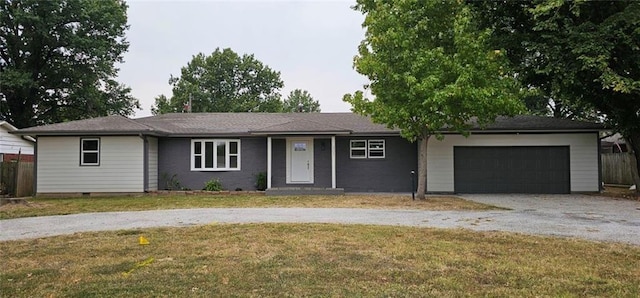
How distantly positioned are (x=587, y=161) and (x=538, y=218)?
8895 mm

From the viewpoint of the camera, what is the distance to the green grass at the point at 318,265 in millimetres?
4531

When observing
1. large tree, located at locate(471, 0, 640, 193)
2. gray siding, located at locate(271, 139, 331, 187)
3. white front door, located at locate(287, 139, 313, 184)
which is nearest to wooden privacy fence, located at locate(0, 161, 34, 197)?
gray siding, located at locate(271, 139, 331, 187)

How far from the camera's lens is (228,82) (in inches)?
1785

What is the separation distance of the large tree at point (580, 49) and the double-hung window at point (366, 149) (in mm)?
5649

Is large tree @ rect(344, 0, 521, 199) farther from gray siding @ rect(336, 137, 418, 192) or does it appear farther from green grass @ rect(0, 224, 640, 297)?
green grass @ rect(0, 224, 640, 297)

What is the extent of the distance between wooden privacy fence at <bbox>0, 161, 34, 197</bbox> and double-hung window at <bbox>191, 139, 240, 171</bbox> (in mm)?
6174

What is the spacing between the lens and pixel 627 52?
45.1 ft

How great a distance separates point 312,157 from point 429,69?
6436 millimetres

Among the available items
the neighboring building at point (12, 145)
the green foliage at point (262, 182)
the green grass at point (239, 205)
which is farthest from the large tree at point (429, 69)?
the neighboring building at point (12, 145)

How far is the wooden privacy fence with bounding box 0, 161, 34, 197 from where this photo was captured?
16.8m

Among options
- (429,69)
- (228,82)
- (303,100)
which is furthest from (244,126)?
(303,100)

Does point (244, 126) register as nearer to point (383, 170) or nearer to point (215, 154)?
point (215, 154)

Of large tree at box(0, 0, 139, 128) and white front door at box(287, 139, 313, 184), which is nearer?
white front door at box(287, 139, 313, 184)

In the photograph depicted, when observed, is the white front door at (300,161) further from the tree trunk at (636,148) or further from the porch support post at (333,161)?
the tree trunk at (636,148)
